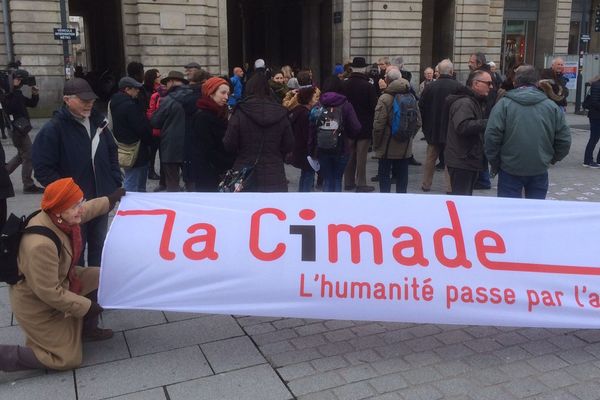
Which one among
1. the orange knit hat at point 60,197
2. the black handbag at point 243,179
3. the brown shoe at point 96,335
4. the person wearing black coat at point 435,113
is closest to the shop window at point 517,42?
the person wearing black coat at point 435,113

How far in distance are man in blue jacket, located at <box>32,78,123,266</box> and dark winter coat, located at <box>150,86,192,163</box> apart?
2.83 meters

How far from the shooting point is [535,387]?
378 cm

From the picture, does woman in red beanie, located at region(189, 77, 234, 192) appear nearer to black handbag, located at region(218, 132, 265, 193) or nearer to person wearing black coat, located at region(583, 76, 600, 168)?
black handbag, located at region(218, 132, 265, 193)

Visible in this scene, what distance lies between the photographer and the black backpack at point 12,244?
3.66 m

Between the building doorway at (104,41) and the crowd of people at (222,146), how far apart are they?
1490 centimetres

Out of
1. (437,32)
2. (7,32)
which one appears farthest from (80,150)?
(437,32)

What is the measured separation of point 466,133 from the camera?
663 centimetres

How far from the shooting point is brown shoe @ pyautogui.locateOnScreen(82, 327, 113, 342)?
437 centimetres

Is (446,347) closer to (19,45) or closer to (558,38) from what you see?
(19,45)

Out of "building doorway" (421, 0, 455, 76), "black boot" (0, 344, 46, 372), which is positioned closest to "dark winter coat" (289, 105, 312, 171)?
"black boot" (0, 344, 46, 372)

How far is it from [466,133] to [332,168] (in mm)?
2007

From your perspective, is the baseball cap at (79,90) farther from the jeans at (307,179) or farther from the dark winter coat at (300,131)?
the jeans at (307,179)

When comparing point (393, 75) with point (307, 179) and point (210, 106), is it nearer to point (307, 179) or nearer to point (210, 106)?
point (307, 179)

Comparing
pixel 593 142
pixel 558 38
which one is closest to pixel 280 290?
pixel 593 142
